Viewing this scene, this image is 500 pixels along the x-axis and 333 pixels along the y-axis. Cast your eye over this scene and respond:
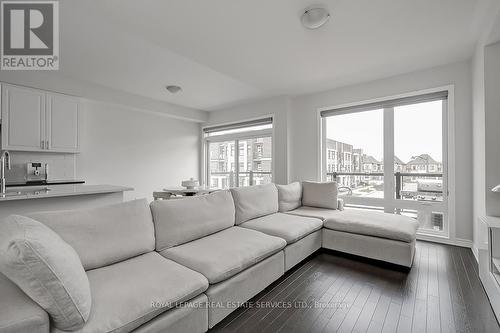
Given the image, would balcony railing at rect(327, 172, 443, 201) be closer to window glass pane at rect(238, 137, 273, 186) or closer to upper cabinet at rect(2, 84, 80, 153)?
window glass pane at rect(238, 137, 273, 186)

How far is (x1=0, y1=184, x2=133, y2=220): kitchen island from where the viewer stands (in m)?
2.11

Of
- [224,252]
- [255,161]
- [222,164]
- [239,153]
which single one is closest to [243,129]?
[239,153]

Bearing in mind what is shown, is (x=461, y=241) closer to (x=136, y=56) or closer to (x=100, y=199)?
(x=100, y=199)

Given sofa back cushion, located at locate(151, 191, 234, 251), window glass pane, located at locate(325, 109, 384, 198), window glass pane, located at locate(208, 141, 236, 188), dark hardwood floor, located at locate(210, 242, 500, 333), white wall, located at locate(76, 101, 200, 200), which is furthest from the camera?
window glass pane, located at locate(208, 141, 236, 188)

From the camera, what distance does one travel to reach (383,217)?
289 centimetres

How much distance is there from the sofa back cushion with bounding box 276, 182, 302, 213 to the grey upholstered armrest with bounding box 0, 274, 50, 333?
2.80 m

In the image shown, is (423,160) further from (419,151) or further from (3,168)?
(3,168)

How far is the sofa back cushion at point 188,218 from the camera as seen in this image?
→ 6.24ft

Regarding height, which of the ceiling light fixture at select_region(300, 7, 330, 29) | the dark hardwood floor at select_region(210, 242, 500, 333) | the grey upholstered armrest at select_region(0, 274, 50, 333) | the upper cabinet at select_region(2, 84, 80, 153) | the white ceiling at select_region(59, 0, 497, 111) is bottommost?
the dark hardwood floor at select_region(210, 242, 500, 333)

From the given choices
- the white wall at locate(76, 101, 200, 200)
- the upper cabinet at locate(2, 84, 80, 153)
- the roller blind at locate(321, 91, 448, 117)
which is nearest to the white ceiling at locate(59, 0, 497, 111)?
the roller blind at locate(321, 91, 448, 117)

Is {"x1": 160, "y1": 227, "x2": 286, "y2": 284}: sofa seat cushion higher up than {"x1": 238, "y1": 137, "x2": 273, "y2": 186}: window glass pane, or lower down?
lower down

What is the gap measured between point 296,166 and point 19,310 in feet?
13.6

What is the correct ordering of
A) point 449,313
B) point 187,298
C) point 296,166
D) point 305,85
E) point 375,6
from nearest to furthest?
point 187,298 → point 449,313 → point 375,6 → point 305,85 → point 296,166

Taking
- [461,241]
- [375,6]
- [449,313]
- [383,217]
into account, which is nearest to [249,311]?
[449,313]
